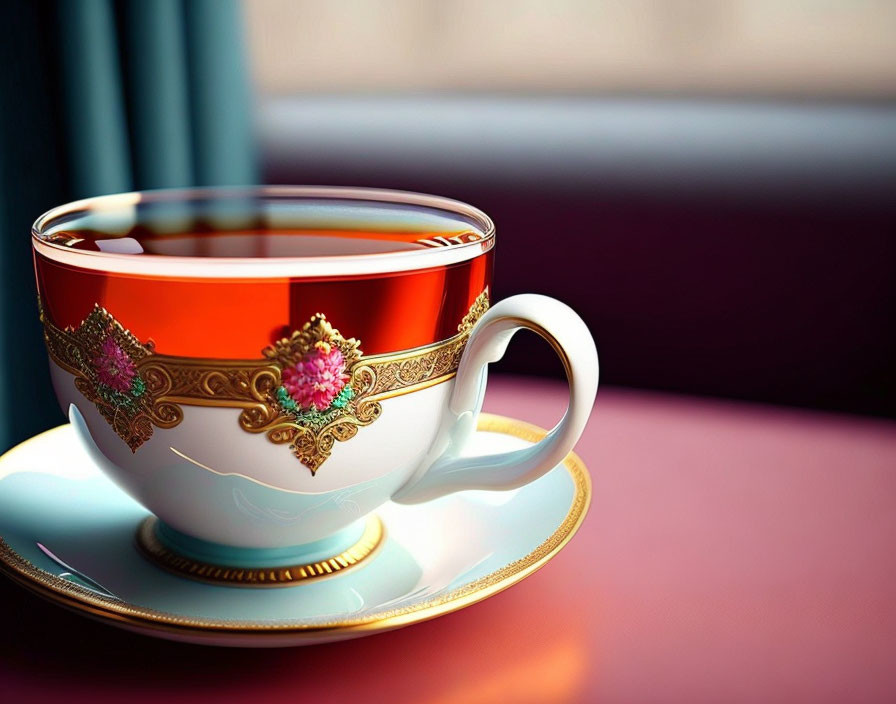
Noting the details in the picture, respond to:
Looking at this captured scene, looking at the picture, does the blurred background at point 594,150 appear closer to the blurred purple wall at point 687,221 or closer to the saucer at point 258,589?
the blurred purple wall at point 687,221

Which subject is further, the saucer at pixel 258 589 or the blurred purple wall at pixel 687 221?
the blurred purple wall at pixel 687 221

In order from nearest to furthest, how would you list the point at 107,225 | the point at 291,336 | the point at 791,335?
the point at 291,336
the point at 107,225
the point at 791,335

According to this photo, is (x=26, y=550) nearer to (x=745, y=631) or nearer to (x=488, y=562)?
(x=488, y=562)

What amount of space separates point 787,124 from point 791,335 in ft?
0.51

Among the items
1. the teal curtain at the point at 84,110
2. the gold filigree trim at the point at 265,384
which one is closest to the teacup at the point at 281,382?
the gold filigree trim at the point at 265,384

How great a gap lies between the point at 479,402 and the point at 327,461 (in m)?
0.09

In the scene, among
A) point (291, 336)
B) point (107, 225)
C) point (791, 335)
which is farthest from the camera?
point (791, 335)

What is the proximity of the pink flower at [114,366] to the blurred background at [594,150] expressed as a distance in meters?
0.33

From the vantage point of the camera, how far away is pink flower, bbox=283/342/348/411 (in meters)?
0.34

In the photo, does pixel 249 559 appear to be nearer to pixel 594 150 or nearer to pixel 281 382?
pixel 281 382

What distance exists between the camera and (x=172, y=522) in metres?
0.39

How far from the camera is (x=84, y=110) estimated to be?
0.65 metres

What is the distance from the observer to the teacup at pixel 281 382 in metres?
0.34

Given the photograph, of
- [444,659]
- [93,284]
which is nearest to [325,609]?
[444,659]
